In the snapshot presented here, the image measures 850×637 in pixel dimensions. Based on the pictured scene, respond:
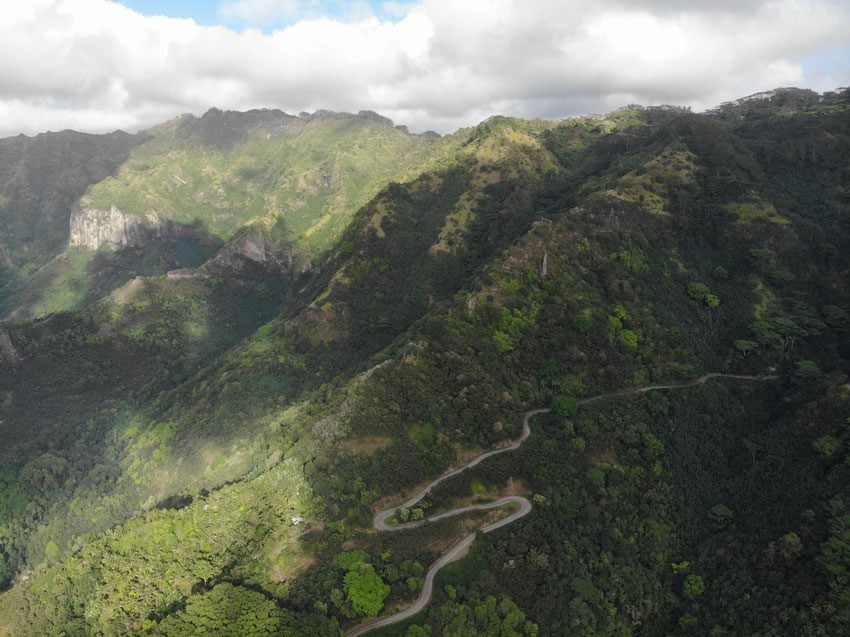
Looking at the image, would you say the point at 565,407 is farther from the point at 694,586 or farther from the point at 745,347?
the point at 745,347

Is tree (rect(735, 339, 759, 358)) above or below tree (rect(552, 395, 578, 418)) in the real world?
above

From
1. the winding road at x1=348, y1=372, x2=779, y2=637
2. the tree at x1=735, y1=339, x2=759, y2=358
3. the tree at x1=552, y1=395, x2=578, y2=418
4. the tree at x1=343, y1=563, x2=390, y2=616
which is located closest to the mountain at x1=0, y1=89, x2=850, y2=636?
the tree at x1=343, y1=563, x2=390, y2=616

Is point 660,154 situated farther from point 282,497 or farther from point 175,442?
point 175,442

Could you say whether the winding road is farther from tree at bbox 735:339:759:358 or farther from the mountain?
tree at bbox 735:339:759:358

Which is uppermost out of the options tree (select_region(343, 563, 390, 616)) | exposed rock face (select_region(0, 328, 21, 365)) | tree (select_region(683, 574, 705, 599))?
exposed rock face (select_region(0, 328, 21, 365))

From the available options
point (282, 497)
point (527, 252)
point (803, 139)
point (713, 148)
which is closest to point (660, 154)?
point (713, 148)

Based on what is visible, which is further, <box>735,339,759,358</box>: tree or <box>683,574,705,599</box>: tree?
<box>735,339,759,358</box>: tree
